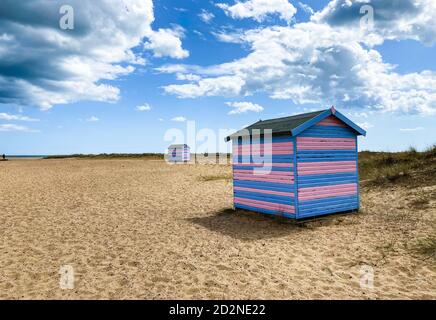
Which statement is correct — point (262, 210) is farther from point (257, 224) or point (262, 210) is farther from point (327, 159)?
point (327, 159)

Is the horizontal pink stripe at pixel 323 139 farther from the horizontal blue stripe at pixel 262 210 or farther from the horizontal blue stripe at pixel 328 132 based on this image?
the horizontal blue stripe at pixel 262 210

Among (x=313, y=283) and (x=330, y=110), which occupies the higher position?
(x=330, y=110)

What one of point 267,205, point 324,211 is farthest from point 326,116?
point 267,205

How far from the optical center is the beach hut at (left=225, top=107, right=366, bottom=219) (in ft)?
31.0

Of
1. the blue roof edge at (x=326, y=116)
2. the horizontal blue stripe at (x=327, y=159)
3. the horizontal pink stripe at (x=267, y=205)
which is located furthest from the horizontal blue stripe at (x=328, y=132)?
the horizontal pink stripe at (x=267, y=205)

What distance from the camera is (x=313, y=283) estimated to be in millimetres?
5457

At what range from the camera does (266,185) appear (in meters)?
10.3

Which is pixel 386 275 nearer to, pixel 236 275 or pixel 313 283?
pixel 313 283

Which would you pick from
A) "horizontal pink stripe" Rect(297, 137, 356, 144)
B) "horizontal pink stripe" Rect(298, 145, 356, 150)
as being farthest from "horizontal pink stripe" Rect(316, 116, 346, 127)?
"horizontal pink stripe" Rect(298, 145, 356, 150)

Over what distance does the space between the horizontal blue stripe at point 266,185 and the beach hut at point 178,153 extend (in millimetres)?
30726

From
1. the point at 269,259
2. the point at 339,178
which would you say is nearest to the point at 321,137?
the point at 339,178

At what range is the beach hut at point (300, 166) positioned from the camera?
9.45 metres

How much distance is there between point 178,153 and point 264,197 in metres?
32.9

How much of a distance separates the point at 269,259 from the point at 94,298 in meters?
3.39
